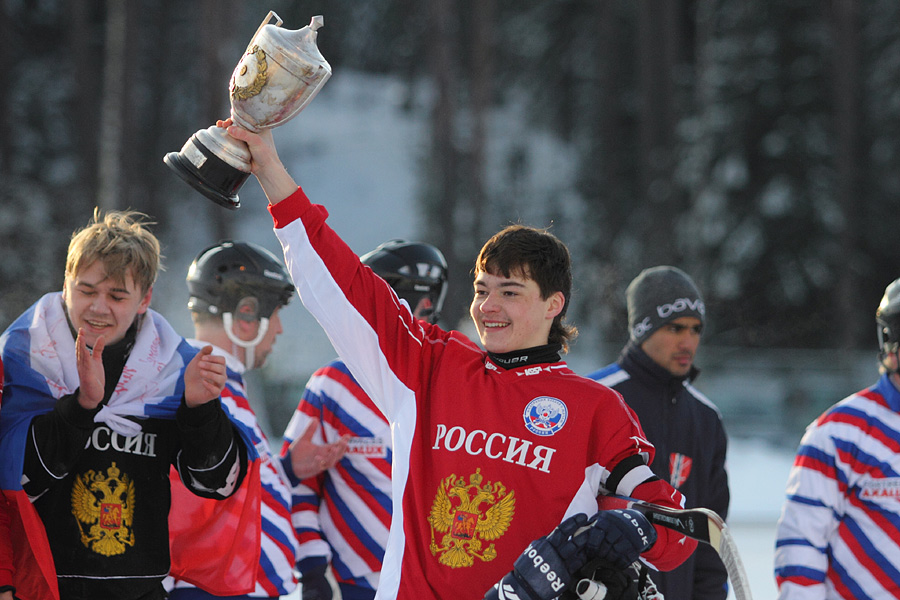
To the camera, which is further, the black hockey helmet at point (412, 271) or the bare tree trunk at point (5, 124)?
the bare tree trunk at point (5, 124)

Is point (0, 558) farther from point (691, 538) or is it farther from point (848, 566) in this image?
point (848, 566)

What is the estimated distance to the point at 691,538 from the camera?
93.0 inches

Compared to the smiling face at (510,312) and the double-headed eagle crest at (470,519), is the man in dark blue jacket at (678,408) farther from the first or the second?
the double-headed eagle crest at (470,519)

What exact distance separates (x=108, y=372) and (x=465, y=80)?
21.1m

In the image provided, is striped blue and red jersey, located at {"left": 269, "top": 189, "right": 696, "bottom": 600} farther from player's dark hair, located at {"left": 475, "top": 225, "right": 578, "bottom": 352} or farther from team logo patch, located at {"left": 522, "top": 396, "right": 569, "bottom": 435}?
player's dark hair, located at {"left": 475, "top": 225, "right": 578, "bottom": 352}

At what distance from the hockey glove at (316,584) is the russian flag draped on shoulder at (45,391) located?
0.92 metres

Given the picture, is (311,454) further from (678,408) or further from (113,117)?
(113,117)

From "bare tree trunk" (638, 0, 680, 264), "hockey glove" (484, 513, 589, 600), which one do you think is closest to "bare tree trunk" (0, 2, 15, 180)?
"bare tree trunk" (638, 0, 680, 264)

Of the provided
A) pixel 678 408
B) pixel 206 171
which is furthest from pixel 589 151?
pixel 206 171

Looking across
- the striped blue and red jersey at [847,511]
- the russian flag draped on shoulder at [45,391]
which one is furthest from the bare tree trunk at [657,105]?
the russian flag draped on shoulder at [45,391]

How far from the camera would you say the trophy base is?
7.59 feet

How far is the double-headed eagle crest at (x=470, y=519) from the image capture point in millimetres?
2328

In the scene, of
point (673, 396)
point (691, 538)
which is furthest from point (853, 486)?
point (691, 538)

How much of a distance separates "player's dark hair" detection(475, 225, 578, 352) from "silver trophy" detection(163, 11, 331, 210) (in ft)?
1.99
